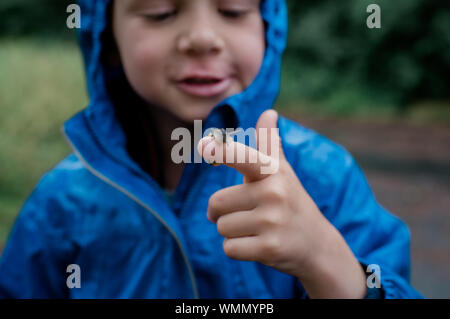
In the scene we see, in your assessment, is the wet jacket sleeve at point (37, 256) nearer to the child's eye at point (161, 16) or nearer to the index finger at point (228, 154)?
the child's eye at point (161, 16)

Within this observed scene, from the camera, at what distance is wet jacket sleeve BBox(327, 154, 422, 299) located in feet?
4.53

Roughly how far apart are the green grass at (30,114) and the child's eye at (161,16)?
362cm

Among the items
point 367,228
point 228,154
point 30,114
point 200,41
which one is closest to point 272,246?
Answer: point 228,154

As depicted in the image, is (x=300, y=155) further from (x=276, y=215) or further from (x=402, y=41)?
(x=402, y=41)

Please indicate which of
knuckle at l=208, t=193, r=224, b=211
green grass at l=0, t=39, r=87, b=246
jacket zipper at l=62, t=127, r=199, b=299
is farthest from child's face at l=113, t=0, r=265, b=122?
→ green grass at l=0, t=39, r=87, b=246

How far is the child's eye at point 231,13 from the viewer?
135 cm

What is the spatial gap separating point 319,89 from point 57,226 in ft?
32.6

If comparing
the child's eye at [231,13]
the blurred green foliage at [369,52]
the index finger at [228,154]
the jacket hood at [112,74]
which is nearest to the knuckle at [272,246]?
the index finger at [228,154]

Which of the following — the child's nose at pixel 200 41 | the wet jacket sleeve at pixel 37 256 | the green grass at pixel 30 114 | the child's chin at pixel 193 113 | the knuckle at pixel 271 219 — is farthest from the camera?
the green grass at pixel 30 114

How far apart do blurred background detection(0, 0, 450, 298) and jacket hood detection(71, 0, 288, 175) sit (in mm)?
2684

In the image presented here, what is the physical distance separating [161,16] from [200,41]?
0.15m

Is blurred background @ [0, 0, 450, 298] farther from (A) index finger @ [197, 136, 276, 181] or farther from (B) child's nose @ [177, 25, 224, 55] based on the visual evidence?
(A) index finger @ [197, 136, 276, 181]

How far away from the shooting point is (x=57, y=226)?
1.57 m
